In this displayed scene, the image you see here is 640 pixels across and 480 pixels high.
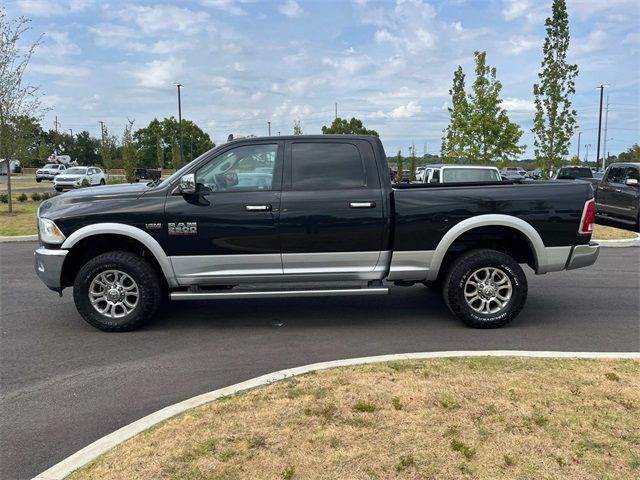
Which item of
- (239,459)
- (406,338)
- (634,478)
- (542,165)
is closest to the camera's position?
(634,478)

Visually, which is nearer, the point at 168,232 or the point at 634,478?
the point at 634,478

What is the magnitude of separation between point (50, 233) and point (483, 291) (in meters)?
4.69

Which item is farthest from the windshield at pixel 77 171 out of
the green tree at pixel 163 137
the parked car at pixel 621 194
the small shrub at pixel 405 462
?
the green tree at pixel 163 137

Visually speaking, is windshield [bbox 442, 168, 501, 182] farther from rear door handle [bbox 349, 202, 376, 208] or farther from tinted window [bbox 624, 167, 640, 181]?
rear door handle [bbox 349, 202, 376, 208]

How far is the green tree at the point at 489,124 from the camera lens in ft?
66.1

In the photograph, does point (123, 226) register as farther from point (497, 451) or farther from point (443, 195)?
point (497, 451)

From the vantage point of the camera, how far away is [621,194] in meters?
14.4

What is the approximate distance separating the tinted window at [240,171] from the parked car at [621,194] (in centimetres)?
1157

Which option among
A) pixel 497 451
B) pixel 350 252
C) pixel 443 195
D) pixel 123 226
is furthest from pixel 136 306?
pixel 497 451

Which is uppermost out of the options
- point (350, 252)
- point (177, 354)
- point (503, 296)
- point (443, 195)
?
point (443, 195)

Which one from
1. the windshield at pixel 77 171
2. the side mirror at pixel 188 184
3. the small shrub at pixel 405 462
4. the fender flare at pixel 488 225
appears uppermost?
the windshield at pixel 77 171

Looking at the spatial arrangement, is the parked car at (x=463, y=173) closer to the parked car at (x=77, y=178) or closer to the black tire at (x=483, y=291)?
the black tire at (x=483, y=291)

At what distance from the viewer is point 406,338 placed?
17.9 feet

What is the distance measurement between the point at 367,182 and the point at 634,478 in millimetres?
3650
